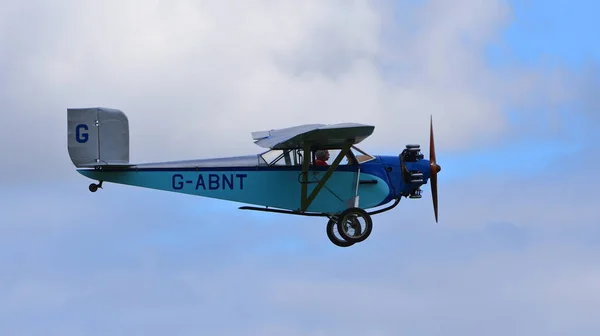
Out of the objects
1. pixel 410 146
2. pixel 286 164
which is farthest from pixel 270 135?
pixel 410 146

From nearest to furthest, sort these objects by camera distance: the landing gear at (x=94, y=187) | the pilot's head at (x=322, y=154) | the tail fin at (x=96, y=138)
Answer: the landing gear at (x=94, y=187) → the tail fin at (x=96, y=138) → the pilot's head at (x=322, y=154)

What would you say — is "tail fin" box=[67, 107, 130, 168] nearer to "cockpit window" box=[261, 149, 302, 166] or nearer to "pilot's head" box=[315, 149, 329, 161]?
"cockpit window" box=[261, 149, 302, 166]

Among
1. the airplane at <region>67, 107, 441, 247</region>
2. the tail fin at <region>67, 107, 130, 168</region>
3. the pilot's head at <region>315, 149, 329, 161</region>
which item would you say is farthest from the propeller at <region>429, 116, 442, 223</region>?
the tail fin at <region>67, 107, 130, 168</region>

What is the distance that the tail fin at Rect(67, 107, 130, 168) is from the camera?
3453 cm

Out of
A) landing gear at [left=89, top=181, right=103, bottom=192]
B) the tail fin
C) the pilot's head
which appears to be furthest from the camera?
the pilot's head

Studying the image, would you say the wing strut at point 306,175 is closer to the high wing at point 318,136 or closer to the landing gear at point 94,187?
the high wing at point 318,136

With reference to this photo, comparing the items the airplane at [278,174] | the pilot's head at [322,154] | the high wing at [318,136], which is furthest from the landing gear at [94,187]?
the pilot's head at [322,154]

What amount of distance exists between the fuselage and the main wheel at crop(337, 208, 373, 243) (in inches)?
13.9

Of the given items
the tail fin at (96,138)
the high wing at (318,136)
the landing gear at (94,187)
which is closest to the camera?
the high wing at (318,136)

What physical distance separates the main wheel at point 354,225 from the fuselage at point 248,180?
1.16ft

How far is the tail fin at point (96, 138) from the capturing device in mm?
34531

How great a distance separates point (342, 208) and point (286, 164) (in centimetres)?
150

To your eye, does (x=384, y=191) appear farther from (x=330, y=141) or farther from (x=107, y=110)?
(x=107, y=110)

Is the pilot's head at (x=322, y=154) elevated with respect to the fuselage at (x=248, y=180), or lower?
Result: elevated
